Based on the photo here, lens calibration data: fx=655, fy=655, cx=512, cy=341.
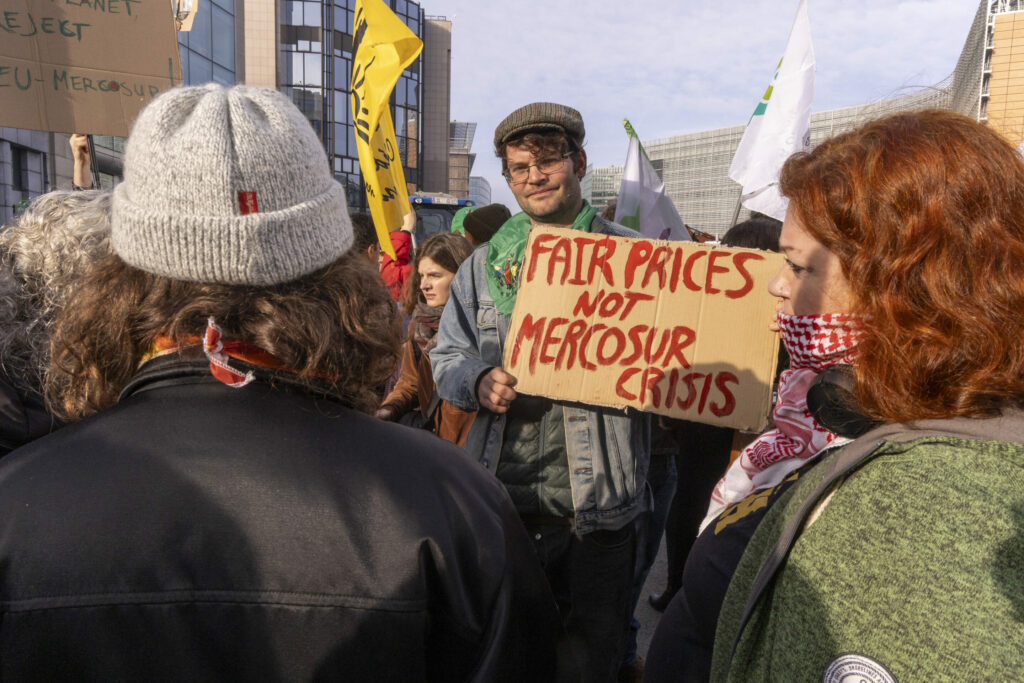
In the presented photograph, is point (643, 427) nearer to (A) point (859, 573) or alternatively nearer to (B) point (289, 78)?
(A) point (859, 573)

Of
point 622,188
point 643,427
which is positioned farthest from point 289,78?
point 643,427

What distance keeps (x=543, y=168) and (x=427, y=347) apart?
119 cm

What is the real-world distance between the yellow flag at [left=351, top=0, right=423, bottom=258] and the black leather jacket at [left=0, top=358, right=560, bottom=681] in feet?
10.8

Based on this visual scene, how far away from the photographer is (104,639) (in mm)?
819

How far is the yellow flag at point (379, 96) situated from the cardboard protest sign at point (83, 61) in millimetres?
1221

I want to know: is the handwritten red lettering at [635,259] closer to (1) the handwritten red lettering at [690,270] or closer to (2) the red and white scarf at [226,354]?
(1) the handwritten red lettering at [690,270]

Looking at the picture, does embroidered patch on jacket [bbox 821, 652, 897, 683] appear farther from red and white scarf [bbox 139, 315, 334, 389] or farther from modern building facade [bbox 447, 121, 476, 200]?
modern building facade [bbox 447, 121, 476, 200]

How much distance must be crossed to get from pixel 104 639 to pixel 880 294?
116 centimetres

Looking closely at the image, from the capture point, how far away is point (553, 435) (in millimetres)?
2189

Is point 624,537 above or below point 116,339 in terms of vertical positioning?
below

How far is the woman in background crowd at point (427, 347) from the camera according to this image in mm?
2561

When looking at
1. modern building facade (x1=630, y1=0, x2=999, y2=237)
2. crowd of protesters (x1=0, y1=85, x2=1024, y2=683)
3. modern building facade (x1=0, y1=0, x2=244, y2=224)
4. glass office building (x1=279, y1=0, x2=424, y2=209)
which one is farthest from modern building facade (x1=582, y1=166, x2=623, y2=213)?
crowd of protesters (x1=0, y1=85, x2=1024, y2=683)

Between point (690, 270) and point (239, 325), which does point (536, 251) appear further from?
point (239, 325)

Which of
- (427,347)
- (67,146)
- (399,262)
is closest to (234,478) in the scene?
(427,347)
